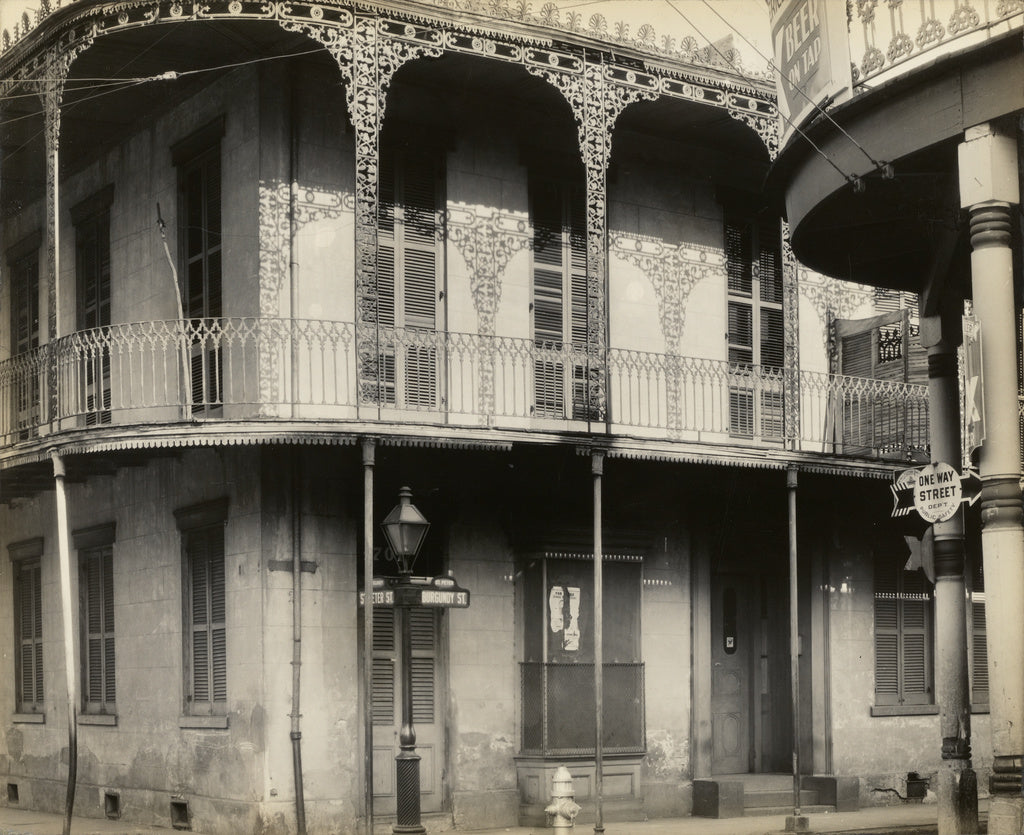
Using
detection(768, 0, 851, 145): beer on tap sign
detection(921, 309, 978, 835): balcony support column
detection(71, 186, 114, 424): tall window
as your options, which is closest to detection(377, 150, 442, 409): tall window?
detection(71, 186, 114, 424): tall window

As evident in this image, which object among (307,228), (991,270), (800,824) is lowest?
(800,824)

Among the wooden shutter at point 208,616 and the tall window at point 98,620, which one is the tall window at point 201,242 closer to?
the wooden shutter at point 208,616

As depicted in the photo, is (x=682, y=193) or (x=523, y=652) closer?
(x=523, y=652)

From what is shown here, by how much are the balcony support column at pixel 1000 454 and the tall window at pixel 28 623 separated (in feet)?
43.9

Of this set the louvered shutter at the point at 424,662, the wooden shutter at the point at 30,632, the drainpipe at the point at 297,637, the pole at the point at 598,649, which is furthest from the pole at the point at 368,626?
the wooden shutter at the point at 30,632

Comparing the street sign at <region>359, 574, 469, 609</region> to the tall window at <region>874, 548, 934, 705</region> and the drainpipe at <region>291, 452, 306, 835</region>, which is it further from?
the tall window at <region>874, 548, 934, 705</region>

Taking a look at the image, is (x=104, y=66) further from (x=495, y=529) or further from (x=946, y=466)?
(x=946, y=466)

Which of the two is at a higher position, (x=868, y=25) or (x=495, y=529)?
(x=868, y=25)

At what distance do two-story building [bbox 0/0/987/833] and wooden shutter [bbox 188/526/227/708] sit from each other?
5cm

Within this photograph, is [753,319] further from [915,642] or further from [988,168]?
[988,168]

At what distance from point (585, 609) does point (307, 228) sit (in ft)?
17.1

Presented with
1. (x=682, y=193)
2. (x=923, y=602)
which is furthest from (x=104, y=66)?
(x=923, y=602)

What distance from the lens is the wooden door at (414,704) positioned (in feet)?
51.9

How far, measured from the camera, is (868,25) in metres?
11.3
